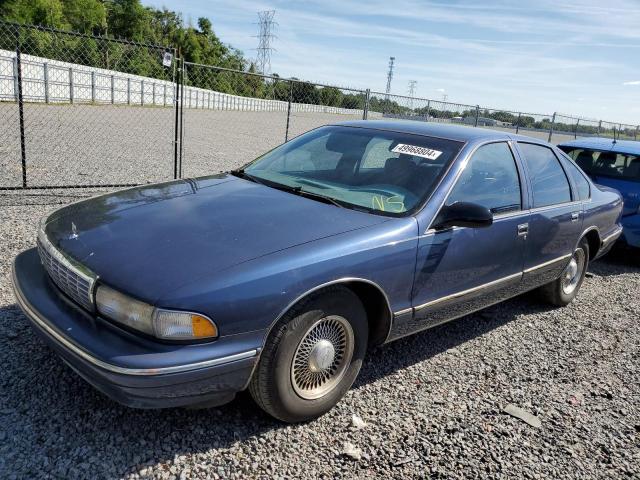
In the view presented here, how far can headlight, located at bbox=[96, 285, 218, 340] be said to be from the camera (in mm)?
2287

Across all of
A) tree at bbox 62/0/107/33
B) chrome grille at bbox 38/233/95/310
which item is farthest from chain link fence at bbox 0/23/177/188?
tree at bbox 62/0/107/33

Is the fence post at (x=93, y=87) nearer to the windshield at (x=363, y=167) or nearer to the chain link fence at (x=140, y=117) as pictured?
the chain link fence at (x=140, y=117)

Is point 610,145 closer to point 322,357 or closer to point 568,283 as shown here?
point 568,283

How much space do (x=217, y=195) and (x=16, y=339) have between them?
5.17 feet

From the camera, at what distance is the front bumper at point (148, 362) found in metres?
2.24

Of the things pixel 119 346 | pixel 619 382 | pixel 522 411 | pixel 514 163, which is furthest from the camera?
pixel 514 163

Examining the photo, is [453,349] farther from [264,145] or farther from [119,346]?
[264,145]

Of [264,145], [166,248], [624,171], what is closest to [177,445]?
[166,248]

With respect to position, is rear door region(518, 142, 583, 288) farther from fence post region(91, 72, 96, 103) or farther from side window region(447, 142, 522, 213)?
fence post region(91, 72, 96, 103)

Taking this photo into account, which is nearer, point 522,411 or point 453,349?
point 522,411

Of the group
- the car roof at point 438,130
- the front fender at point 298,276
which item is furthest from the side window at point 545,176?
the front fender at point 298,276

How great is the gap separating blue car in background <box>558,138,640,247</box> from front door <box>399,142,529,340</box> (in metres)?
3.32

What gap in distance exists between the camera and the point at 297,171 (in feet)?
12.8

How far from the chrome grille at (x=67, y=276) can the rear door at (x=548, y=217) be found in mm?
3090
